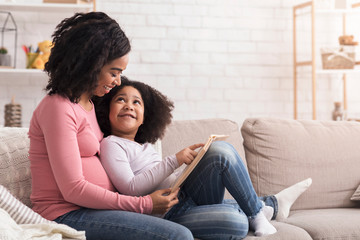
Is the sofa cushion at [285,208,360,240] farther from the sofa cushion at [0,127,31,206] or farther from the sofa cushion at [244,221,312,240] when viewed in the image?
the sofa cushion at [0,127,31,206]

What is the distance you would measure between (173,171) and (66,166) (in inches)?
16.7

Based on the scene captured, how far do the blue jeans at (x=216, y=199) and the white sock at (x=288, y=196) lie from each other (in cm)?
29

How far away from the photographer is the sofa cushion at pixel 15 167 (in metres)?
1.96

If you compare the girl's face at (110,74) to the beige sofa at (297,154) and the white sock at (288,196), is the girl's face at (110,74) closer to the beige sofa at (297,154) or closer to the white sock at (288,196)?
the beige sofa at (297,154)

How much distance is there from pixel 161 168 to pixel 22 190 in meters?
0.55

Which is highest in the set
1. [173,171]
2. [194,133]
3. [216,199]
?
[194,133]

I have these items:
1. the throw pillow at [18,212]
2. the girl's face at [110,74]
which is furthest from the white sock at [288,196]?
the throw pillow at [18,212]

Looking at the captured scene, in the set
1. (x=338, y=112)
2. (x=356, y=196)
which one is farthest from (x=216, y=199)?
(x=338, y=112)

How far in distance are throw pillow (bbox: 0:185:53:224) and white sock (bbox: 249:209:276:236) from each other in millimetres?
776

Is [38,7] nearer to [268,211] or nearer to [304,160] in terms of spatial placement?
[304,160]

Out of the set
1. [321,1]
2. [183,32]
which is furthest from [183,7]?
[321,1]

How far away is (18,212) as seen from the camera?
1687mm

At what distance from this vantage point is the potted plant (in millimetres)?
3484

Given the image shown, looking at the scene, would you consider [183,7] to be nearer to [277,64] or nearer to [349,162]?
[277,64]
